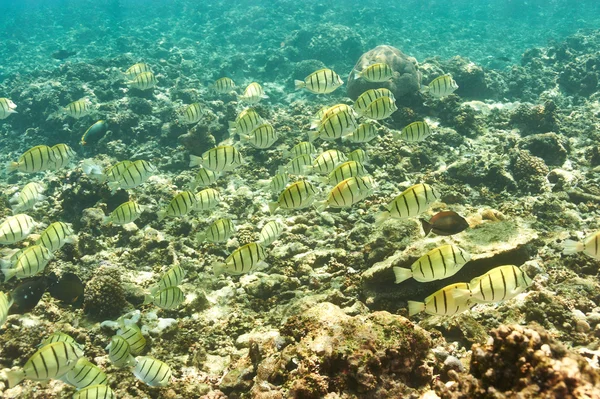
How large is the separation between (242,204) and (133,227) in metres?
2.54

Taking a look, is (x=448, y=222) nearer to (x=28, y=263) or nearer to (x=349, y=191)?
(x=349, y=191)

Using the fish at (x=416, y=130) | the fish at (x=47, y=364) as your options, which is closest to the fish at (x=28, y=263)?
the fish at (x=47, y=364)

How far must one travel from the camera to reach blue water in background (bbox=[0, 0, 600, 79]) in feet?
84.1

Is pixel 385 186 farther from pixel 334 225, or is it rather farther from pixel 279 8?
pixel 279 8

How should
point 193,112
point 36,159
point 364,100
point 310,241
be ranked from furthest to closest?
point 193,112 < point 310,241 < point 364,100 < point 36,159

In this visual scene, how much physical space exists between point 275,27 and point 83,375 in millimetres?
29208

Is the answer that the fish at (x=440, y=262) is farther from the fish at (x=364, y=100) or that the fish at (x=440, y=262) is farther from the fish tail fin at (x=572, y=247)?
the fish at (x=364, y=100)

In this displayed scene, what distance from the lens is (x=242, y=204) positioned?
29.3ft

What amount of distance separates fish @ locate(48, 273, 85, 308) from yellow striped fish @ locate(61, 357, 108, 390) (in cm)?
285

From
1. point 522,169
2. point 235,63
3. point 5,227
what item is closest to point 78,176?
point 5,227

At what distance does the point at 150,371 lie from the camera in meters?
4.05

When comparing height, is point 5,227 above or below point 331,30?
below

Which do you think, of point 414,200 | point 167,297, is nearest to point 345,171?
point 414,200

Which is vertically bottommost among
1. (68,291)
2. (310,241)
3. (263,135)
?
(310,241)
